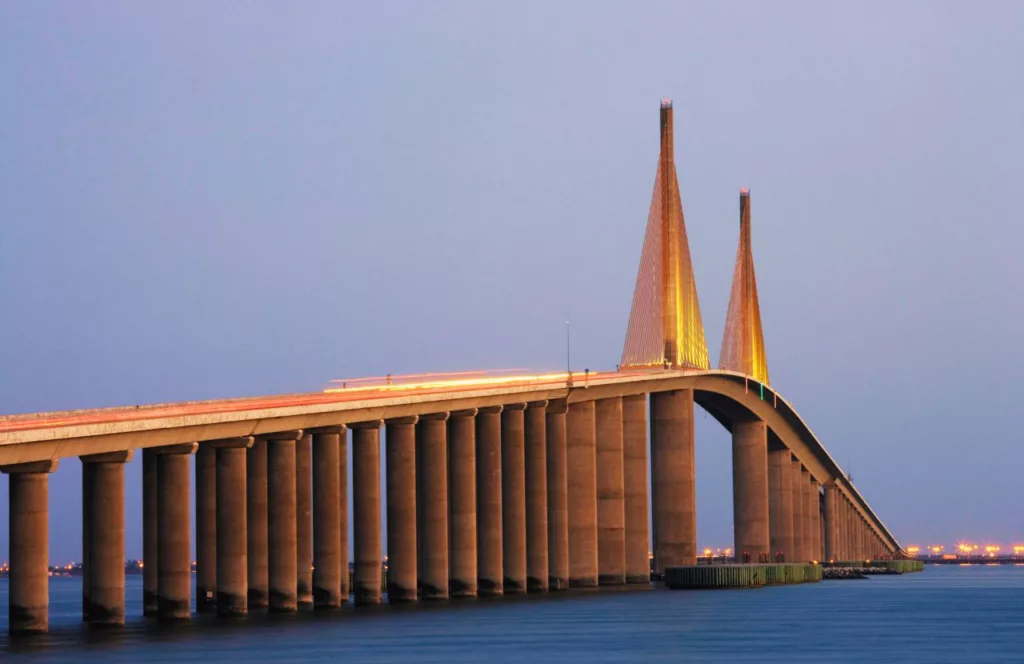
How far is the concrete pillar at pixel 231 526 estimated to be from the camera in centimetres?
7125

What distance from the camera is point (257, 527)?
7619 cm

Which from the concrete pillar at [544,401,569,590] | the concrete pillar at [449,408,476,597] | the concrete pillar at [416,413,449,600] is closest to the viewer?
the concrete pillar at [416,413,449,600]

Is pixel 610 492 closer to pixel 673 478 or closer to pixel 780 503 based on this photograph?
pixel 673 478

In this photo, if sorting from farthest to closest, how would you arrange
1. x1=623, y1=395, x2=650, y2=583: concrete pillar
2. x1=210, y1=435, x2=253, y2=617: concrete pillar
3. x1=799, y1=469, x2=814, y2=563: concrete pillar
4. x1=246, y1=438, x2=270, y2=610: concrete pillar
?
x1=799, y1=469, x2=814, y2=563: concrete pillar
x1=623, y1=395, x2=650, y2=583: concrete pillar
x1=246, y1=438, x2=270, y2=610: concrete pillar
x1=210, y1=435, x2=253, y2=617: concrete pillar

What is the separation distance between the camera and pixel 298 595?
7956 centimetres

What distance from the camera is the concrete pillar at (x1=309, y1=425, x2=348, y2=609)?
78375 mm

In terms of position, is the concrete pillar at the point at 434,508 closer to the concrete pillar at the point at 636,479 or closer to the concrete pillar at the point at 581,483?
the concrete pillar at the point at 581,483

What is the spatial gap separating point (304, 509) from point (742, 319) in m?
78.4

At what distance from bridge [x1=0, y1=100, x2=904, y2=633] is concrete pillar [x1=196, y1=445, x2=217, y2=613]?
0.09m

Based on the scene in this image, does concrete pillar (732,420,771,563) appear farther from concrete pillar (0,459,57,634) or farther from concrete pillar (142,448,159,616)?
concrete pillar (0,459,57,634)

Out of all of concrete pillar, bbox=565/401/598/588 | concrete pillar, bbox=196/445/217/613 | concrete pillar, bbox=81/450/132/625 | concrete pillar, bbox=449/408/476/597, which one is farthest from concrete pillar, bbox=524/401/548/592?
concrete pillar, bbox=81/450/132/625

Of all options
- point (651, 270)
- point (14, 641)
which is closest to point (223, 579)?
point (14, 641)

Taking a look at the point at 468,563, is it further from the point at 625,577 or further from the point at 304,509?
the point at 625,577

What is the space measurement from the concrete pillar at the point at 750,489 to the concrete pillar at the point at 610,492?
121ft
